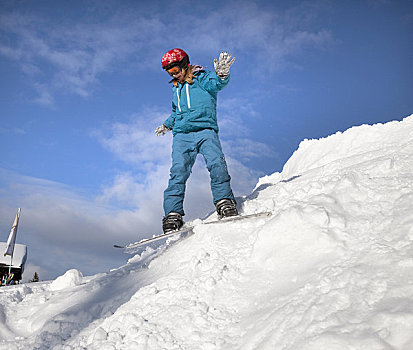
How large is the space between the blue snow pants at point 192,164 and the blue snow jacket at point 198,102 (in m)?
0.10

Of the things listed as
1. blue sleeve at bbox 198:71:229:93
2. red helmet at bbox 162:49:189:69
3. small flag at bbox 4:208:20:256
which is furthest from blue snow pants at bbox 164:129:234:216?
small flag at bbox 4:208:20:256

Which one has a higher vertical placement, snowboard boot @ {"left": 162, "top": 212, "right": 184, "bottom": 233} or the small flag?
the small flag

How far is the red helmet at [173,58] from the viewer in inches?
166

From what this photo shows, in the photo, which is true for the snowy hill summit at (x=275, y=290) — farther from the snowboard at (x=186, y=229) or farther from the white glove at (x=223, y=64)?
the white glove at (x=223, y=64)

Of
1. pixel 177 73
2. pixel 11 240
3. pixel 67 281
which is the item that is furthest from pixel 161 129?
pixel 11 240

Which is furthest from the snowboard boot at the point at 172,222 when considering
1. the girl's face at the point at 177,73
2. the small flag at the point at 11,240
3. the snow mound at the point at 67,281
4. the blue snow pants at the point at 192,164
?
the small flag at the point at 11,240

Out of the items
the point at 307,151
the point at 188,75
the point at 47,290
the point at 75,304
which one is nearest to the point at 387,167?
the point at 188,75

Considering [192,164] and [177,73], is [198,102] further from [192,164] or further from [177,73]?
[192,164]

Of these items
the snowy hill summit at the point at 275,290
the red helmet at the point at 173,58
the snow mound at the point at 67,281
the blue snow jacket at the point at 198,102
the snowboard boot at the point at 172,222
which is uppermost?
the red helmet at the point at 173,58

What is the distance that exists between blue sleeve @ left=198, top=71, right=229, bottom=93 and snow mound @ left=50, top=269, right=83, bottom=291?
9.42 ft

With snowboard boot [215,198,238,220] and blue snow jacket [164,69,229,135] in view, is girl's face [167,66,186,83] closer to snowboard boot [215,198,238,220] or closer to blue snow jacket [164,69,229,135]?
blue snow jacket [164,69,229,135]

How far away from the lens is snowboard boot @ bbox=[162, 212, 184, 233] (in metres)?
3.77

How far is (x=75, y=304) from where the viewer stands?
290cm

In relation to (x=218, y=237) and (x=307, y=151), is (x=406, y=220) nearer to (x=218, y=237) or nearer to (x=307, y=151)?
(x=218, y=237)
